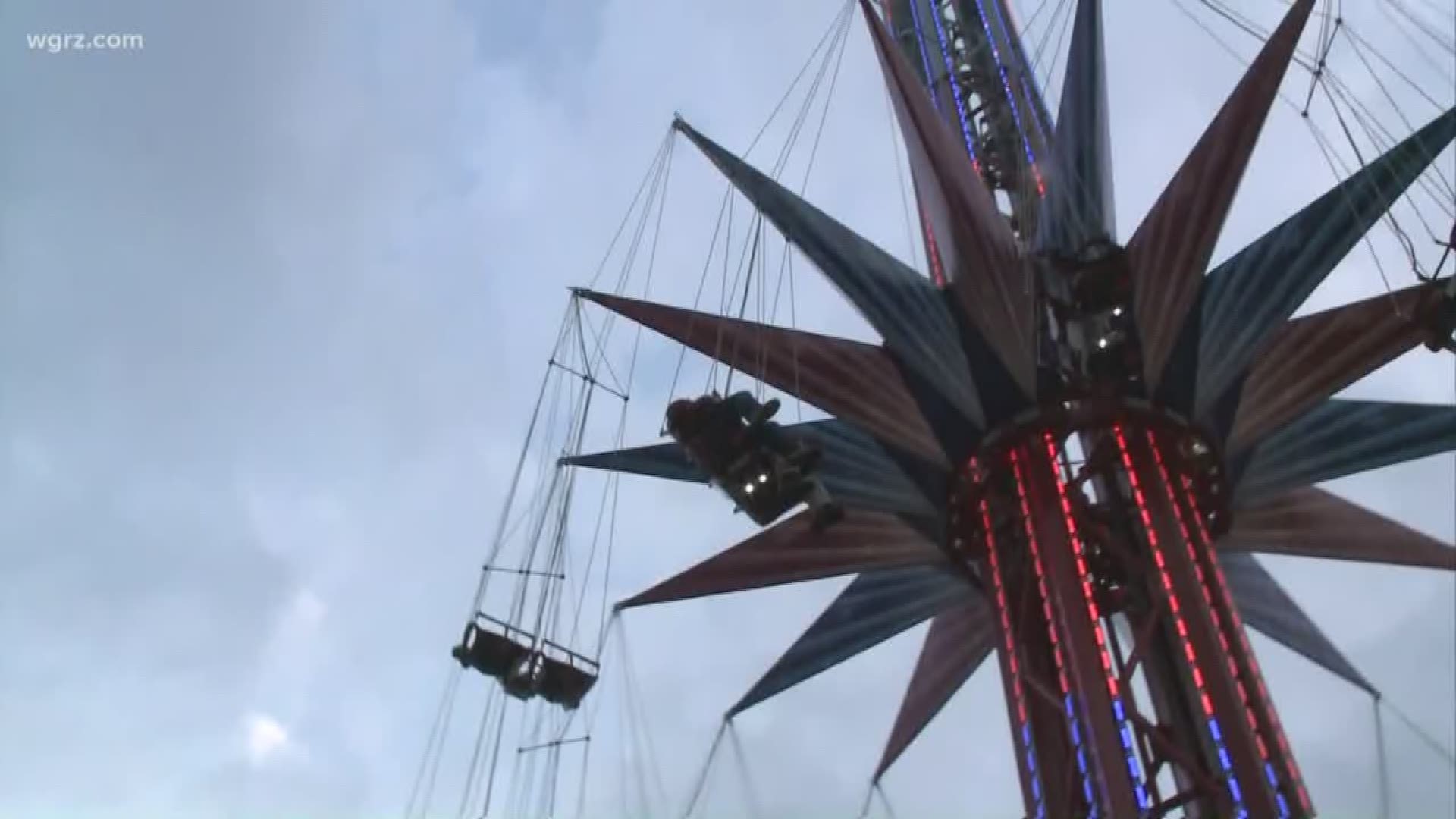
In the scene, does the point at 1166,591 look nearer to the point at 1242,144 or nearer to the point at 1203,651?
the point at 1203,651

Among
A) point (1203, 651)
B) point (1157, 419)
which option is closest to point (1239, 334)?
point (1157, 419)

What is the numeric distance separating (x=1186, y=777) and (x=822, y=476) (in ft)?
16.4

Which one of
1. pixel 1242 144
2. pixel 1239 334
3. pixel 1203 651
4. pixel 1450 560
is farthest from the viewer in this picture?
pixel 1450 560

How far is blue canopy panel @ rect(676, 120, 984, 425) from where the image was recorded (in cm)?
1504

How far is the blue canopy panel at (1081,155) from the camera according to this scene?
15.0 metres

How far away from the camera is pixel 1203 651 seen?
13000 mm

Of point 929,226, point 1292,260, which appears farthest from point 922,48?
point 1292,260

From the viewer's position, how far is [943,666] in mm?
18953

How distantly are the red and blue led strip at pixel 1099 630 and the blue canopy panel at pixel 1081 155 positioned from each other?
2.30 m

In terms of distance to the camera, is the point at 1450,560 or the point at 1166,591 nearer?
the point at 1166,591

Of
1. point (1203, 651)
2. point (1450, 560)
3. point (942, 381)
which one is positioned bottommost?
point (1203, 651)

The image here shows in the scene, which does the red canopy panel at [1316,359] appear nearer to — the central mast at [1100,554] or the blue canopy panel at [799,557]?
the central mast at [1100,554]

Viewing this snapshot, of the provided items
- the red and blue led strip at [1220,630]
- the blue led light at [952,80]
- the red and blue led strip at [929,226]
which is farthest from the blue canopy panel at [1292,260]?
the blue led light at [952,80]

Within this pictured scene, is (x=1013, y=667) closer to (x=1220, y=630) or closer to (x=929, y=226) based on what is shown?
(x=1220, y=630)
